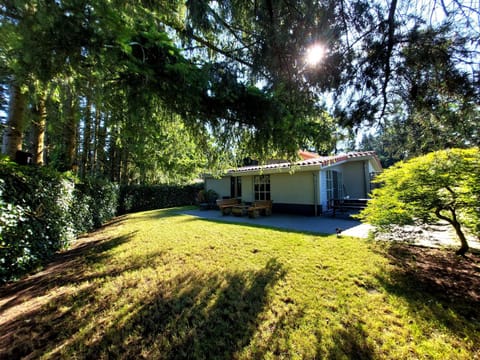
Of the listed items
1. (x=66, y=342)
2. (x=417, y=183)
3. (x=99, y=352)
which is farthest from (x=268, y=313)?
(x=417, y=183)

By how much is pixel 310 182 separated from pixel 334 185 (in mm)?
2564

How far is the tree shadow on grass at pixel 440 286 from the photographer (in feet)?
8.61

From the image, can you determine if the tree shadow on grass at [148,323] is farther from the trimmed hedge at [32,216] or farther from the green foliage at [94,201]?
the green foliage at [94,201]

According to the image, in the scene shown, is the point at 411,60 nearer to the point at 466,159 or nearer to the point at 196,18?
the point at 466,159

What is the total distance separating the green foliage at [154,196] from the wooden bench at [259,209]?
922cm

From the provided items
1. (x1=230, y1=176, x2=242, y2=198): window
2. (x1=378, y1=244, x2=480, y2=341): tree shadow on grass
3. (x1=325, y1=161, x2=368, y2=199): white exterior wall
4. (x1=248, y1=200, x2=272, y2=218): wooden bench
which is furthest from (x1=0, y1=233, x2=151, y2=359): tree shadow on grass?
(x1=325, y1=161, x2=368, y2=199): white exterior wall

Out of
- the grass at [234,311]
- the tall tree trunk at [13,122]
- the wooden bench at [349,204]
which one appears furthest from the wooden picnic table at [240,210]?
the tall tree trunk at [13,122]

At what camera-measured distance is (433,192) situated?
392cm

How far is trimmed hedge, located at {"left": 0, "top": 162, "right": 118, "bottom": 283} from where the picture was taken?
3.46 metres

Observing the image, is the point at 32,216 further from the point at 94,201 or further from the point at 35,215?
the point at 94,201

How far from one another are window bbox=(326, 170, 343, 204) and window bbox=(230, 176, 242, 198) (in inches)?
255

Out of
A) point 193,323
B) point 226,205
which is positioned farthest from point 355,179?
point 193,323

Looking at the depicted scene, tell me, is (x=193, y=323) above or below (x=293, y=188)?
below

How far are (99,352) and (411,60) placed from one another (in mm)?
5327
